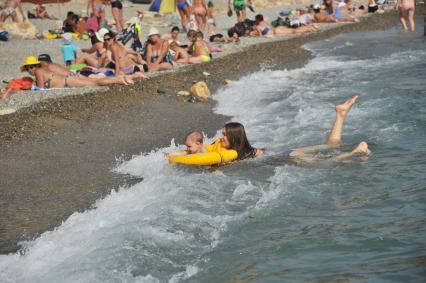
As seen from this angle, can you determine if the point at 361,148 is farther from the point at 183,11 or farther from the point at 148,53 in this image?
the point at 183,11

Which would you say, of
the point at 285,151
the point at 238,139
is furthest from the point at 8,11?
the point at 285,151

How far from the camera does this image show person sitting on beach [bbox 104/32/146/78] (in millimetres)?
12891

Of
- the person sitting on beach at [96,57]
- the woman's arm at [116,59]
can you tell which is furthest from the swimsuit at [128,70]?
the person sitting on beach at [96,57]

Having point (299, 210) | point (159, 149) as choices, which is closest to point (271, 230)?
point (299, 210)

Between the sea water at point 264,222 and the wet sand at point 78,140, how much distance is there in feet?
1.00

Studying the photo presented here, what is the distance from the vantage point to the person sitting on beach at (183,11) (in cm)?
1953

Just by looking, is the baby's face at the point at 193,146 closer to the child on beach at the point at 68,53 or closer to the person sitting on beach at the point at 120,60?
the person sitting on beach at the point at 120,60

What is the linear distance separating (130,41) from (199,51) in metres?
2.59

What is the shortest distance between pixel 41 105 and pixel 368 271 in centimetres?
699

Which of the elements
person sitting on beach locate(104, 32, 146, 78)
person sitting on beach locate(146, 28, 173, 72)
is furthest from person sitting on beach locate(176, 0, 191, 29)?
person sitting on beach locate(104, 32, 146, 78)

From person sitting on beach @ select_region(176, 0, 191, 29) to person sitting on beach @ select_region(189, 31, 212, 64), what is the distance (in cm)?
434

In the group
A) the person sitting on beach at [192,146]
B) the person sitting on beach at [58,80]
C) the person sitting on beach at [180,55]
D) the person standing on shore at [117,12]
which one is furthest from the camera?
the person standing on shore at [117,12]

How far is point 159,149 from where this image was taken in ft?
28.0

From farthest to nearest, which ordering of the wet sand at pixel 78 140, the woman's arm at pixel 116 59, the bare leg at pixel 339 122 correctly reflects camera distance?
the woman's arm at pixel 116 59 < the bare leg at pixel 339 122 < the wet sand at pixel 78 140
